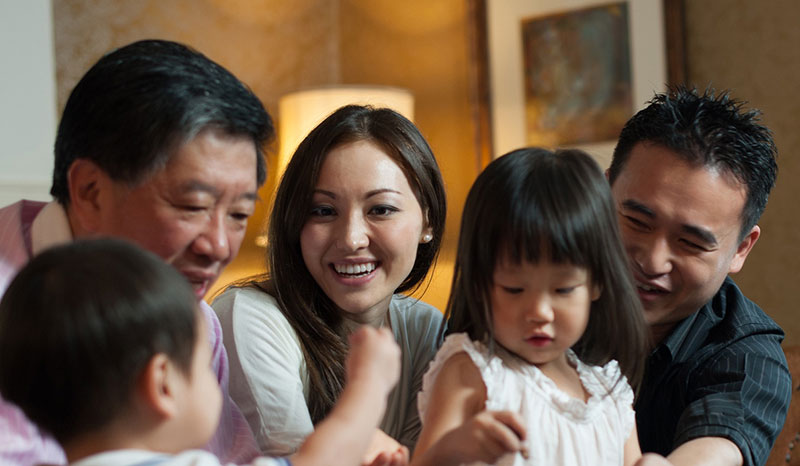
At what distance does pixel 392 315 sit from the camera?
6.29ft

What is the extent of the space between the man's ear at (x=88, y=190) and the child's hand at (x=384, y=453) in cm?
51

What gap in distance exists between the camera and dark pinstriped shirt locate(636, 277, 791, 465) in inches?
63.6

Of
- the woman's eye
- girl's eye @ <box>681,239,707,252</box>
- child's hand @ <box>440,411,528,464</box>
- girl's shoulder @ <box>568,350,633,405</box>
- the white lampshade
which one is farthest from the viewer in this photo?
the white lampshade

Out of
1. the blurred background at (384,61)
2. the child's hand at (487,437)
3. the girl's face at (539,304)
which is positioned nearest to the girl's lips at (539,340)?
the girl's face at (539,304)

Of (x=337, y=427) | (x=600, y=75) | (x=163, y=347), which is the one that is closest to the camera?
(x=163, y=347)

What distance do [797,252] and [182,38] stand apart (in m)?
2.74

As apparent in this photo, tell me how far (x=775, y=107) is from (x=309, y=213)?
240 centimetres

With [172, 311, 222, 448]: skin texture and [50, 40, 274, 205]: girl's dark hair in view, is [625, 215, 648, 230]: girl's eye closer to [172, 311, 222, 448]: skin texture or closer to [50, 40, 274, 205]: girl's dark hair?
[50, 40, 274, 205]: girl's dark hair

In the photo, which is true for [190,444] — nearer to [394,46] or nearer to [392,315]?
[392,315]

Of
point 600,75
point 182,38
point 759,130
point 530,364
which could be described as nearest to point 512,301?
point 530,364

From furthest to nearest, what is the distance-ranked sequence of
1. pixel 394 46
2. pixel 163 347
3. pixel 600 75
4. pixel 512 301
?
pixel 394 46 → pixel 600 75 → pixel 512 301 → pixel 163 347

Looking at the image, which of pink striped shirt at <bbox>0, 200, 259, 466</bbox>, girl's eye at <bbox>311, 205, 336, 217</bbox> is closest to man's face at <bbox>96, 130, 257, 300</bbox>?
pink striped shirt at <bbox>0, 200, 259, 466</bbox>

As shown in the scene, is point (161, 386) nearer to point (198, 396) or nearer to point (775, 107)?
point (198, 396)

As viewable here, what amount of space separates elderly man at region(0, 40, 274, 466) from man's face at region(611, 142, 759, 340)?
80 centimetres
